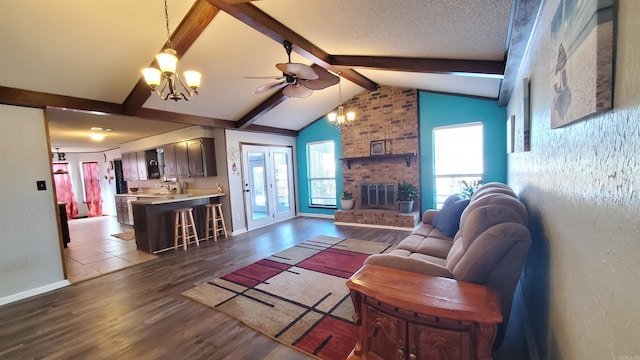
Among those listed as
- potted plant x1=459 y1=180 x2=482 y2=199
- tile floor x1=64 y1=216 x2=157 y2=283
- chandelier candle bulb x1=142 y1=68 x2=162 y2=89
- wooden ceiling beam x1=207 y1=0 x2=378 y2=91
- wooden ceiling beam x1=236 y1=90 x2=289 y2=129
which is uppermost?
wooden ceiling beam x1=207 y1=0 x2=378 y2=91

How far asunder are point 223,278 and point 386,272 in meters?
2.50

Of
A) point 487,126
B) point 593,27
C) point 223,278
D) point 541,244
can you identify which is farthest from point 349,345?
point 487,126

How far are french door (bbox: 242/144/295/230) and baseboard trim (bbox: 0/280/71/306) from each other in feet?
10.5

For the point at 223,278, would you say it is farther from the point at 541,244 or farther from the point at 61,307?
the point at 541,244

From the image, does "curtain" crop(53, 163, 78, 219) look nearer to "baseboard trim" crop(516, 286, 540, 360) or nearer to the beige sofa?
the beige sofa

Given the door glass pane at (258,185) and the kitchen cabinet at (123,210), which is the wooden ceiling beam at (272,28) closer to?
the door glass pane at (258,185)

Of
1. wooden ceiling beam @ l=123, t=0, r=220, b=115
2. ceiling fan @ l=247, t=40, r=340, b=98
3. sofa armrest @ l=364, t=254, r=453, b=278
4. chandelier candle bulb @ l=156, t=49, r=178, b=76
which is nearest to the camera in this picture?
sofa armrest @ l=364, t=254, r=453, b=278

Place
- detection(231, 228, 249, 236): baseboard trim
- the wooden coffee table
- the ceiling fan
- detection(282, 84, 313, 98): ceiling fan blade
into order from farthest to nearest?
1. detection(231, 228, 249, 236): baseboard trim
2. detection(282, 84, 313, 98): ceiling fan blade
3. the ceiling fan
4. the wooden coffee table

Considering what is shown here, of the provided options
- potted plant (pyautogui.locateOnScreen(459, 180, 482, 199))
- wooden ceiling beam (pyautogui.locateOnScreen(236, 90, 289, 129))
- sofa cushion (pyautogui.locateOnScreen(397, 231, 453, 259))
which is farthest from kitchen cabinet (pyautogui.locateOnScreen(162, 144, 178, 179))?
potted plant (pyautogui.locateOnScreen(459, 180, 482, 199))

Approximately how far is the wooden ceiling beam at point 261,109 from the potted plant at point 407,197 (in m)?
3.14

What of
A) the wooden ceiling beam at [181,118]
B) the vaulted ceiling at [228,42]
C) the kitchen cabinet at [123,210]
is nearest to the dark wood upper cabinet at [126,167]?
the kitchen cabinet at [123,210]

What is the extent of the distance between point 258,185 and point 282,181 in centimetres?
83

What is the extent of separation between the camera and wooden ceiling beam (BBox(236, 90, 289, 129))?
4.94m

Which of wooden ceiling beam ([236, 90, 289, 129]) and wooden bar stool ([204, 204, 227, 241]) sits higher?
wooden ceiling beam ([236, 90, 289, 129])
